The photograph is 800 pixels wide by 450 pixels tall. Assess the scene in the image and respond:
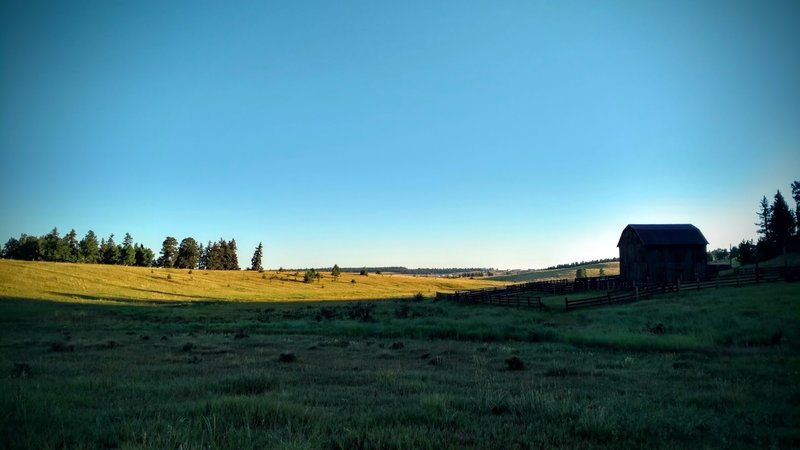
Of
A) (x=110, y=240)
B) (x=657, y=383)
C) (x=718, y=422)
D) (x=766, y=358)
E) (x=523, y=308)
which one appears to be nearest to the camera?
(x=718, y=422)

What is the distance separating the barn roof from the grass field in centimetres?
3473

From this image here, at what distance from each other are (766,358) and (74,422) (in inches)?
752

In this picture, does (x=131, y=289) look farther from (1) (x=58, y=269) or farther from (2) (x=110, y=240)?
(2) (x=110, y=240)

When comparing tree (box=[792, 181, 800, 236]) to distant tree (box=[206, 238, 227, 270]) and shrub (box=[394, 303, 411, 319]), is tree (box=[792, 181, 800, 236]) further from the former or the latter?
distant tree (box=[206, 238, 227, 270])

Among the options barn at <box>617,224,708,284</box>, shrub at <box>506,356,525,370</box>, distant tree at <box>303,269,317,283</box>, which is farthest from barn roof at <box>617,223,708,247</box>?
distant tree at <box>303,269,317,283</box>

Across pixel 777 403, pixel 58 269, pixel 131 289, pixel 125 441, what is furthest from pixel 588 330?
pixel 58 269

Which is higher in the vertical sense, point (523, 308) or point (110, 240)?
point (110, 240)

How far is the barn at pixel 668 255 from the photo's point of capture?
179 feet

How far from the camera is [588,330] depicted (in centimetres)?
2459

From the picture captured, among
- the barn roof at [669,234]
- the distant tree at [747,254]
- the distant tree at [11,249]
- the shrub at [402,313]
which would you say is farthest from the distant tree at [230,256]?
the distant tree at [747,254]

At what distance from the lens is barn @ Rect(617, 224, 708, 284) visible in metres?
54.7

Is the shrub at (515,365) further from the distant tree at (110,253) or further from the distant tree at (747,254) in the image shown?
the distant tree at (110,253)

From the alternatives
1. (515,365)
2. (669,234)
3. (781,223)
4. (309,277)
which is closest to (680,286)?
(669,234)

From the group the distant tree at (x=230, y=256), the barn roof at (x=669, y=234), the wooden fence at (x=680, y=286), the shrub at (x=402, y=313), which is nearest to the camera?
the wooden fence at (x=680, y=286)
